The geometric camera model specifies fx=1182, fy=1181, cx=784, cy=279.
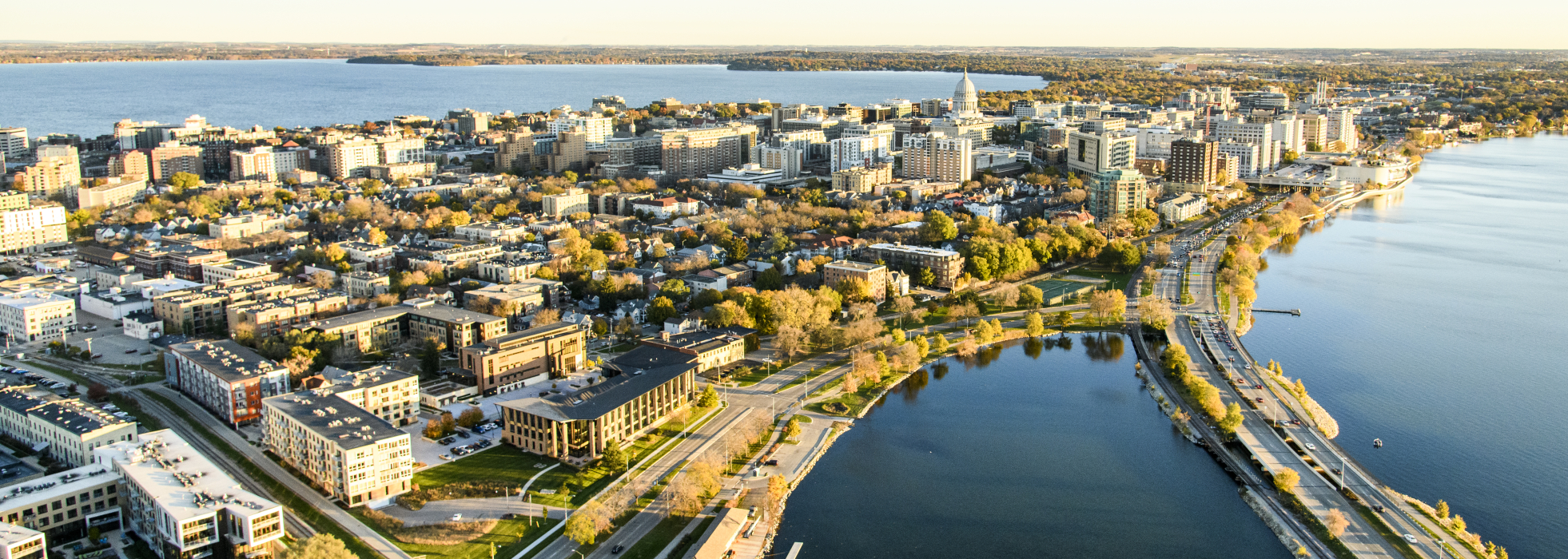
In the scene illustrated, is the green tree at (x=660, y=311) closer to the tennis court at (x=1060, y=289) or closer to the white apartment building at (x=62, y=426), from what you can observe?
the tennis court at (x=1060, y=289)

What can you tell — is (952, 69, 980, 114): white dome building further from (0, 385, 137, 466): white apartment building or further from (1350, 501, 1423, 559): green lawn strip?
(0, 385, 137, 466): white apartment building

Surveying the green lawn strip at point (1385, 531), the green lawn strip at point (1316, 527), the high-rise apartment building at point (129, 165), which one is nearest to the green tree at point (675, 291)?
the green lawn strip at point (1316, 527)

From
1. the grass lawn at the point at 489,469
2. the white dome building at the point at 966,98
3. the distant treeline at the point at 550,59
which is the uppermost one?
the distant treeline at the point at 550,59

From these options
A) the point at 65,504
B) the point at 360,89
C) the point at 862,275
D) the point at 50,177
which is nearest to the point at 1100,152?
the point at 862,275

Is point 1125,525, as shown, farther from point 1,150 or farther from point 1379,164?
point 1,150

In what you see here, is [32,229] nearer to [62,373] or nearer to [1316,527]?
[62,373]

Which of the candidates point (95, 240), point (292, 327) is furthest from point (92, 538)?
point (95, 240)
